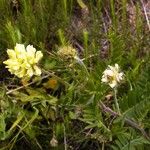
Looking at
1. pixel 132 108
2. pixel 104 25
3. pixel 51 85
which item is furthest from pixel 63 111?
pixel 104 25

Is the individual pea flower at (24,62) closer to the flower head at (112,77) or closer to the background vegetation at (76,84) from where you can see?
the background vegetation at (76,84)

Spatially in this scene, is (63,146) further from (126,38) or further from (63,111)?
(126,38)

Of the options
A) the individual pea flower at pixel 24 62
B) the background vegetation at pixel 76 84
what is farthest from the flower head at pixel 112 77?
the individual pea flower at pixel 24 62

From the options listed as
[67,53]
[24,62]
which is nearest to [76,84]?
[67,53]

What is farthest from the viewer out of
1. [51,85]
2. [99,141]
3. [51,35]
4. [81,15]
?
[81,15]

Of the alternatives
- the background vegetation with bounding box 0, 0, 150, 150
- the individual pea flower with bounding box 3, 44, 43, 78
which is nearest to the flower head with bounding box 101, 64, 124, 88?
the background vegetation with bounding box 0, 0, 150, 150

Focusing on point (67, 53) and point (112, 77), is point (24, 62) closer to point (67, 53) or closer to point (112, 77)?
point (67, 53)
